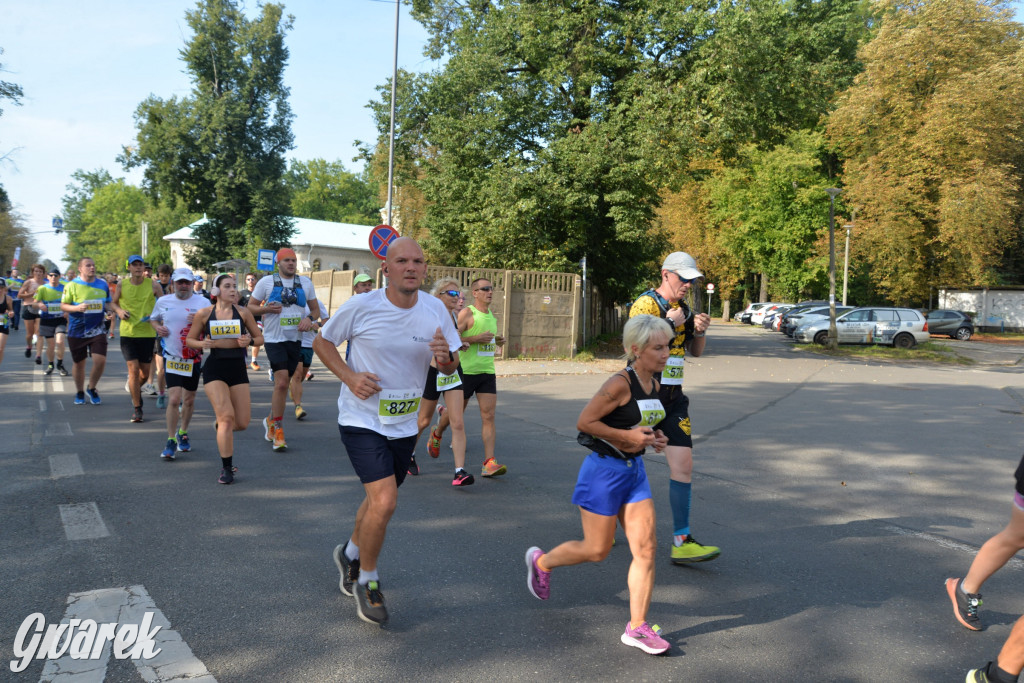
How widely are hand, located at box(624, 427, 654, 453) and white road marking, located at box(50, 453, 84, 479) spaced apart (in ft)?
17.6

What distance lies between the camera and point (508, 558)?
491cm

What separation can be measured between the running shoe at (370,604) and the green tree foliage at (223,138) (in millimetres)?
47222

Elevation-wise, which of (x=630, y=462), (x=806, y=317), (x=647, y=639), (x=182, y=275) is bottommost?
(x=647, y=639)

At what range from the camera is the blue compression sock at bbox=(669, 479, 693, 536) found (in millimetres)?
4965

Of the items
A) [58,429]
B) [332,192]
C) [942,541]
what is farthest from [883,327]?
[332,192]

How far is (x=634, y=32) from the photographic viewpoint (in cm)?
2255

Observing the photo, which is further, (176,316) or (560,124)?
(560,124)

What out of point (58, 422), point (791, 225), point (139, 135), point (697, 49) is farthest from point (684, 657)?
point (139, 135)

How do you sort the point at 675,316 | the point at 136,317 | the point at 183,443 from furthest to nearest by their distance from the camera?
the point at 136,317 → the point at 183,443 → the point at 675,316

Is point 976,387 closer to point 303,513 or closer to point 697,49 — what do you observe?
point 697,49

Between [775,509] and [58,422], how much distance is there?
8.15m

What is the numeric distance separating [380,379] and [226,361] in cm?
335

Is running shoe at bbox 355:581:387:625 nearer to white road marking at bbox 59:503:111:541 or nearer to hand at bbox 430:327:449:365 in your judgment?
hand at bbox 430:327:449:365

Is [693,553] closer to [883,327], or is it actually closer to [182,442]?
[182,442]
